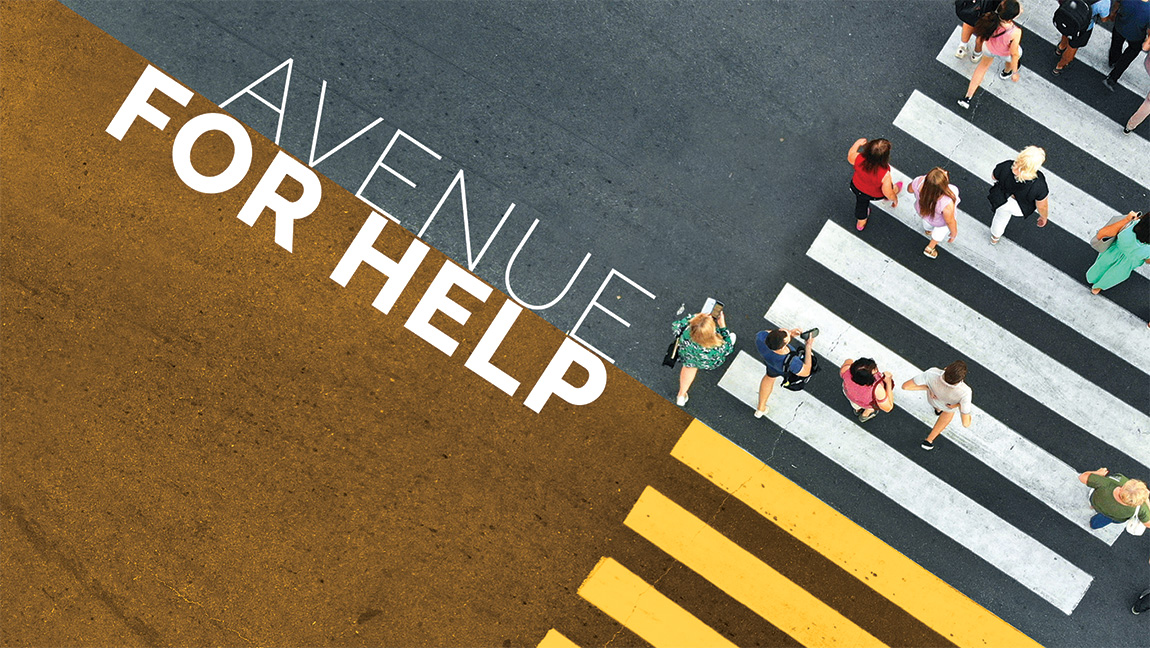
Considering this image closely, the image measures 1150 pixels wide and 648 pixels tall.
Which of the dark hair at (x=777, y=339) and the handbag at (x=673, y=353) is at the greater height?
the dark hair at (x=777, y=339)

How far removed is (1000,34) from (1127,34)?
4.54 feet

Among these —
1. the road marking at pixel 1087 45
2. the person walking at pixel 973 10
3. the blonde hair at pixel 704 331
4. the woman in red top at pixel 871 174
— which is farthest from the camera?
the road marking at pixel 1087 45

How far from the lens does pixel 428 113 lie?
32.0 feet

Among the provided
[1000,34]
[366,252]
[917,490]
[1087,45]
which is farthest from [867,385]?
[366,252]

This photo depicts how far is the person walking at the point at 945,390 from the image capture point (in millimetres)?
7926

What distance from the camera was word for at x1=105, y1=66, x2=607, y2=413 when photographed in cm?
928

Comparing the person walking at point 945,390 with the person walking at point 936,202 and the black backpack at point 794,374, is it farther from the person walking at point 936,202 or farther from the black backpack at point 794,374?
the person walking at point 936,202

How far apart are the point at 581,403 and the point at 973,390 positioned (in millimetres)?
4110

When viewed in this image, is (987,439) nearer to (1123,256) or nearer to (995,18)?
(1123,256)

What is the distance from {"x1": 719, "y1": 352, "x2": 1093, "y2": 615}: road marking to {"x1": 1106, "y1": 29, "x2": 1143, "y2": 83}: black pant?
4576 millimetres

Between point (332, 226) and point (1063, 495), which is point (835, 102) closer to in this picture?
point (1063, 495)

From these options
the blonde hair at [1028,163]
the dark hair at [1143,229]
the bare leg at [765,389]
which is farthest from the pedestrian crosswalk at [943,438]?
the blonde hair at [1028,163]

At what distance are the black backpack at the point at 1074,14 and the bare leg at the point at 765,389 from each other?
474 centimetres

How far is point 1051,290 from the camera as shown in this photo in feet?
30.1
